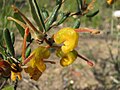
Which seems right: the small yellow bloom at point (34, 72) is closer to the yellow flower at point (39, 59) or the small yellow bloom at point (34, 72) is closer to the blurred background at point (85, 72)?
the yellow flower at point (39, 59)

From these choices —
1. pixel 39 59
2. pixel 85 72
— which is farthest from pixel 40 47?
pixel 85 72

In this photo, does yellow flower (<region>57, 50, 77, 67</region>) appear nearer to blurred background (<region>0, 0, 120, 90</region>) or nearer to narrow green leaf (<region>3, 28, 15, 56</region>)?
narrow green leaf (<region>3, 28, 15, 56</region>)

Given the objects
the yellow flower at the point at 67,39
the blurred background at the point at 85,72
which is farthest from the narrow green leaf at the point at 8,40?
the blurred background at the point at 85,72

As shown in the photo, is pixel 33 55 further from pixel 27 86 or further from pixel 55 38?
pixel 27 86

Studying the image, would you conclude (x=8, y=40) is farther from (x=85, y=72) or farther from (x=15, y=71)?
(x=85, y=72)

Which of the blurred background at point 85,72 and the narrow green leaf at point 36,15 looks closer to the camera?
the narrow green leaf at point 36,15

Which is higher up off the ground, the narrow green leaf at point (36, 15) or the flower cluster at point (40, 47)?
the narrow green leaf at point (36, 15)

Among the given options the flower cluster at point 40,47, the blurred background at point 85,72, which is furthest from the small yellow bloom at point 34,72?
the blurred background at point 85,72

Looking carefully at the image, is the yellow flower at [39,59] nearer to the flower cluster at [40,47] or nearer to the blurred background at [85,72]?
the flower cluster at [40,47]

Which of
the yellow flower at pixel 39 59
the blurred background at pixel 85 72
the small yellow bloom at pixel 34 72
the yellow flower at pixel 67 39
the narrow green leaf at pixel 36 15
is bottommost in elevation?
the blurred background at pixel 85 72
